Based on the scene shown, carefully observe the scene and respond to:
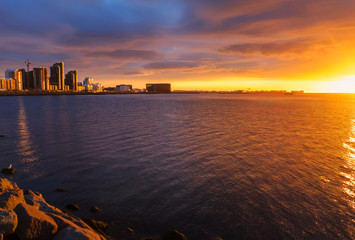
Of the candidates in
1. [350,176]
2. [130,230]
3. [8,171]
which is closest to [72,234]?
[130,230]

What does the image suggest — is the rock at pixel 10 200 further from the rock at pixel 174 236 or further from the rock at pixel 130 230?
the rock at pixel 174 236

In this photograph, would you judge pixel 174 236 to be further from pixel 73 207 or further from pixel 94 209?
pixel 73 207

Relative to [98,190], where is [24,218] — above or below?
above

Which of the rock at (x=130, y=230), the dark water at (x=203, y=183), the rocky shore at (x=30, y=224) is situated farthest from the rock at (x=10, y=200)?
the rock at (x=130, y=230)

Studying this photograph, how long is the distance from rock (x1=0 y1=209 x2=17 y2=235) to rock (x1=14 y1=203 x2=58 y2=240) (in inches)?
11.1

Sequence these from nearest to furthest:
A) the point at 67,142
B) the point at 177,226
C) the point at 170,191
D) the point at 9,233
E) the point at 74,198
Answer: the point at 9,233 < the point at 177,226 < the point at 74,198 < the point at 170,191 < the point at 67,142

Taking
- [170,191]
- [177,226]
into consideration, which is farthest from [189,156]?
[177,226]

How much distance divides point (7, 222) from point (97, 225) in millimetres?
3894

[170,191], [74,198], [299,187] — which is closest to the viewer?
[74,198]

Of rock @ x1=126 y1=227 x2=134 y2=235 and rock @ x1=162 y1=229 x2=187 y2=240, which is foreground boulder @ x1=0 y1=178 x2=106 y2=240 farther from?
rock @ x1=162 y1=229 x2=187 y2=240

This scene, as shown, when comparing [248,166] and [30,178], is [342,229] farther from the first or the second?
[30,178]

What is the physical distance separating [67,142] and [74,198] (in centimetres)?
1681

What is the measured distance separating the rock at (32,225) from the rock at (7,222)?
283 millimetres

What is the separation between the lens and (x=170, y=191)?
14156mm
